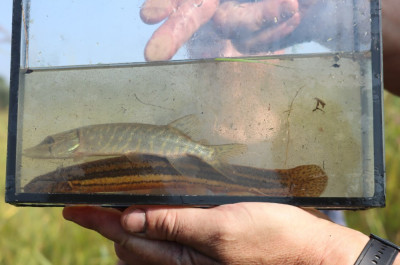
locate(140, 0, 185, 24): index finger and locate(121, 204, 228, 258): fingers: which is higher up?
locate(140, 0, 185, 24): index finger

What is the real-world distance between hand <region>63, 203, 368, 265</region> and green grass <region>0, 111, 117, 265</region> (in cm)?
159

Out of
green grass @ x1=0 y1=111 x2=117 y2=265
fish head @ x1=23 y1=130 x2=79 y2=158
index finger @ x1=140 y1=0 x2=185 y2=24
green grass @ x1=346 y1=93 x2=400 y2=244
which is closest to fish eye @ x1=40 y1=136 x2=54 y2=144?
fish head @ x1=23 y1=130 x2=79 y2=158

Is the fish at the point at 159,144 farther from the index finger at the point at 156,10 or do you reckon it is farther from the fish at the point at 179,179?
the index finger at the point at 156,10

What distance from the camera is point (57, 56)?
5.20 ft

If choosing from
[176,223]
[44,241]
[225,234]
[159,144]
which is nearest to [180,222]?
[176,223]

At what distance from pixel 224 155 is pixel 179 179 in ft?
0.54

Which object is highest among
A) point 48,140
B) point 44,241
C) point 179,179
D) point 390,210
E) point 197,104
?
point 197,104

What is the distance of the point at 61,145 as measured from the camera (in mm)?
1539

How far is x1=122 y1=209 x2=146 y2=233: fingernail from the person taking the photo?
62.9 inches

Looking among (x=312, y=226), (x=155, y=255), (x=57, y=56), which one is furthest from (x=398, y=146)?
(x=57, y=56)

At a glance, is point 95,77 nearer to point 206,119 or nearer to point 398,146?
point 206,119

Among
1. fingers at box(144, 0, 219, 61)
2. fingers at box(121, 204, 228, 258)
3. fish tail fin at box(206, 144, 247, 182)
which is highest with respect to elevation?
fingers at box(144, 0, 219, 61)

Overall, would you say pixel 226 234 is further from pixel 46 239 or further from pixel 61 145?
pixel 46 239

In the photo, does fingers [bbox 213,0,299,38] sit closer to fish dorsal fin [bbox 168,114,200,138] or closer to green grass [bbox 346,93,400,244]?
fish dorsal fin [bbox 168,114,200,138]
